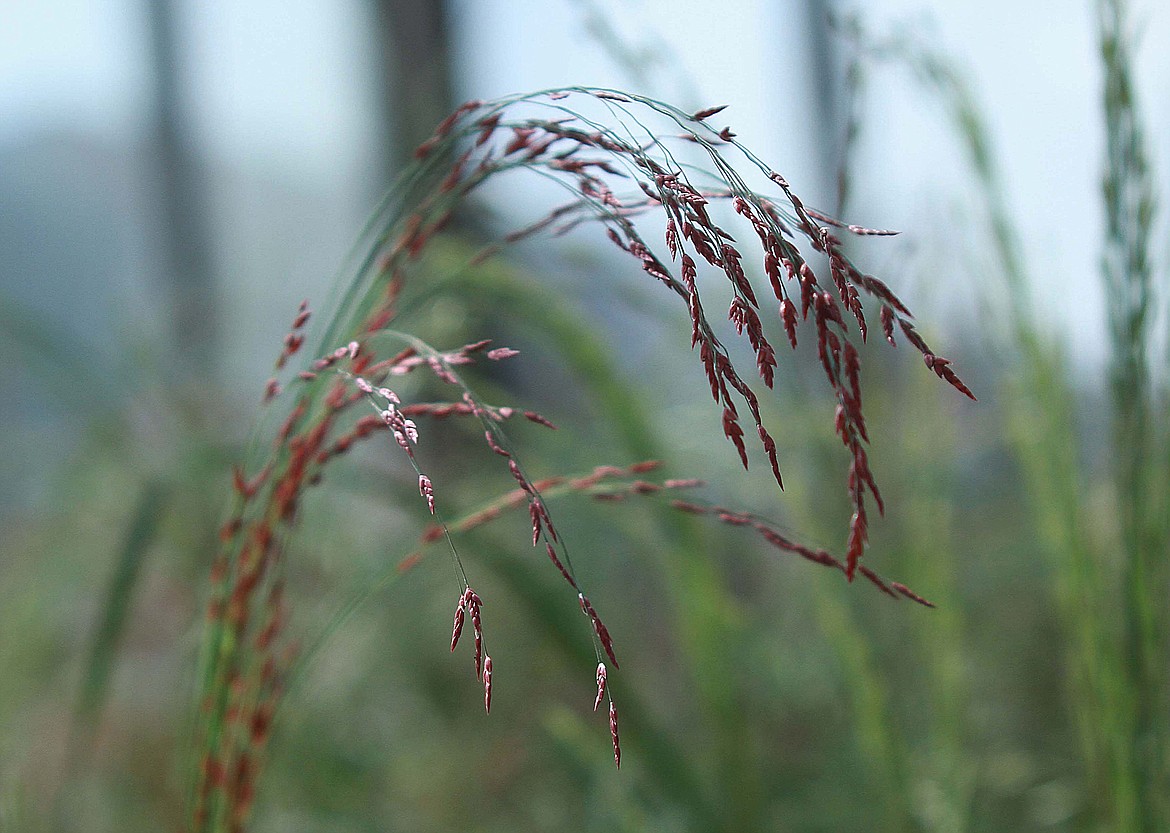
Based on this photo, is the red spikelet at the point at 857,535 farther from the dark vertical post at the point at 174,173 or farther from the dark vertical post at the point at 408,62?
the dark vertical post at the point at 174,173

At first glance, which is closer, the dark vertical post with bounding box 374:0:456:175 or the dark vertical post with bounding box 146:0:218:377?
the dark vertical post with bounding box 374:0:456:175

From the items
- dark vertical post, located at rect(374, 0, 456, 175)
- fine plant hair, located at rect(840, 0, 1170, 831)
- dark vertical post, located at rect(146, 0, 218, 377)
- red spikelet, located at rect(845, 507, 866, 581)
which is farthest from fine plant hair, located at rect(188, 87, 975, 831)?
dark vertical post, located at rect(146, 0, 218, 377)

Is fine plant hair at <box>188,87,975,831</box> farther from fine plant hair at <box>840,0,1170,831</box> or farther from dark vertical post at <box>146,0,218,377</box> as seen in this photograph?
dark vertical post at <box>146,0,218,377</box>

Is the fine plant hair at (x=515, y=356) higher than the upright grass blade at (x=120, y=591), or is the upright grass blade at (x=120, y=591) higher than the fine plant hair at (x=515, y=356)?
the fine plant hair at (x=515, y=356)

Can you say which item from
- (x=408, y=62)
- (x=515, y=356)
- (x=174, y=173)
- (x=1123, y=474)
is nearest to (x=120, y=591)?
(x=515, y=356)

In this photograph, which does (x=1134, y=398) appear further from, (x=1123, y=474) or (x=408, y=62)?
(x=408, y=62)

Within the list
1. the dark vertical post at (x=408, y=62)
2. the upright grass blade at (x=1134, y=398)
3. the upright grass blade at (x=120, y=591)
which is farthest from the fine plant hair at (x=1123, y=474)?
the dark vertical post at (x=408, y=62)
